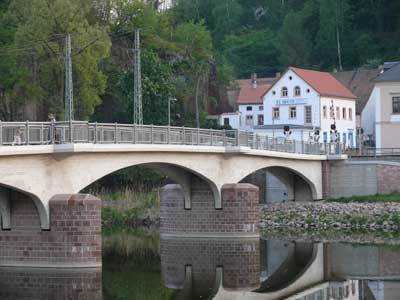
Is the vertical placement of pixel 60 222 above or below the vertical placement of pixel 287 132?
below

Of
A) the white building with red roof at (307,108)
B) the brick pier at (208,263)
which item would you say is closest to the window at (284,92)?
the white building with red roof at (307,108)

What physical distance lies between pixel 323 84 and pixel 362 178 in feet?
80.1

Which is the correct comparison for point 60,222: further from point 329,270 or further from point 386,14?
point 386,14

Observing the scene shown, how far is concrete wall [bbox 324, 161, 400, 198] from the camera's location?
6300cm

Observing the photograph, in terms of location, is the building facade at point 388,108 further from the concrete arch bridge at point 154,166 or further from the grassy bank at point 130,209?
the grassy bank at point 130,209

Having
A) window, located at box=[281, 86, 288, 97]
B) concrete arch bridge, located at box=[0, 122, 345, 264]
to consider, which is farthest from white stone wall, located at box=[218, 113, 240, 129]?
concrete arch bridge, located at box=[0, 122, 345, 264]

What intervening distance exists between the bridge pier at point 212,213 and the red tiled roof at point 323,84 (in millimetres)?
34816

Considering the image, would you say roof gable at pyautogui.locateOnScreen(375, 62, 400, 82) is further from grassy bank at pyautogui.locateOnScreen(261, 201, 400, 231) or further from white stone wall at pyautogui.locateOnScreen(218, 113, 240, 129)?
white stone wall at pyautogui.locateOnScreen(218, 113, 240, 129)

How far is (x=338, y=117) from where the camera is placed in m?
86.9

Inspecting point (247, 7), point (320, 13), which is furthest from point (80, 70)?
point (247, 7)

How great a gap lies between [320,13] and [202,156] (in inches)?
2674

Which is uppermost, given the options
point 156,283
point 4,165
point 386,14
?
point 386,14

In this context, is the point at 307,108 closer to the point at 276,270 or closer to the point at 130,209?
the point at 130,209

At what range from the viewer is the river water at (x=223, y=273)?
118 ft
